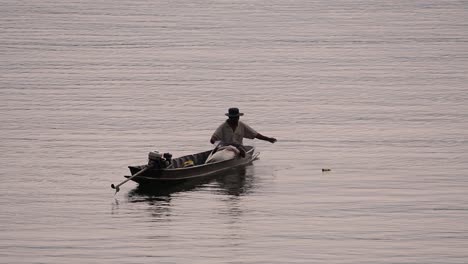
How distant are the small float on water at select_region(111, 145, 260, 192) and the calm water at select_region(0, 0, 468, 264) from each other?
58 centimetres

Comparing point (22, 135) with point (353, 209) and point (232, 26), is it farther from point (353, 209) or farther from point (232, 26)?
point (232, 26)

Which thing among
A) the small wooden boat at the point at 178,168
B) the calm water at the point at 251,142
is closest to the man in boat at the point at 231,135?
the small wooden boat at the point at 178,168

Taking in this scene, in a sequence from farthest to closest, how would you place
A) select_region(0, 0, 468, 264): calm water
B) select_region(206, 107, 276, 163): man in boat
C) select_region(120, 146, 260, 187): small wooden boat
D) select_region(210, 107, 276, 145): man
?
select_region(210, 107, 276, 145): man, select_region(206, 107, 276, 163): man in boat, select_region(120, 146, 260, 187): small wooden boat, select_region(0, 0, 468, 264): calm water

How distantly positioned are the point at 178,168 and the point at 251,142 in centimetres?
1060

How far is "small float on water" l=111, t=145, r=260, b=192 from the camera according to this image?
3844cm

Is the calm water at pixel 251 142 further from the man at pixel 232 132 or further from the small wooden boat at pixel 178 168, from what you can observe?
the man at pixel 232 132

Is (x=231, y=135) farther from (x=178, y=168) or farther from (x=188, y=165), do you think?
(x=178, y=168)

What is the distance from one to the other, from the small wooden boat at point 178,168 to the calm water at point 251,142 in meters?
0.59

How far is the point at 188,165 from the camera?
41031 millimetres

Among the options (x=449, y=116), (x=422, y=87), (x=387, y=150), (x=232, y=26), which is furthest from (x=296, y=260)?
(x=232, y=26)

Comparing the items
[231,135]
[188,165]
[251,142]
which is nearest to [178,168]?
[188,165]

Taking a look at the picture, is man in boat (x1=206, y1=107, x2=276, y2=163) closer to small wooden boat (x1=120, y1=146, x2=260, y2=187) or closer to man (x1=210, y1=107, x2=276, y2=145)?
man (x1=210, y1=107, x2=276, y2=145)

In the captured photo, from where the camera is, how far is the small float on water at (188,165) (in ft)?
126

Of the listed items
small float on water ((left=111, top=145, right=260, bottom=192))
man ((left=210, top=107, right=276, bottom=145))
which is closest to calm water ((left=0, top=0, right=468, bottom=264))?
small float on water ((left=111, top=145, right=260, bottom=192))
